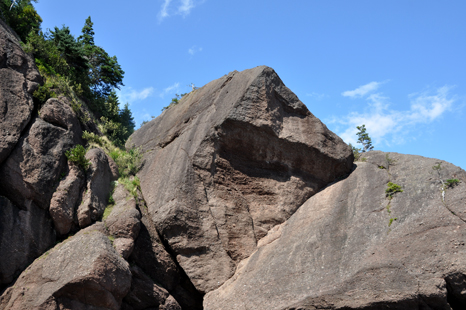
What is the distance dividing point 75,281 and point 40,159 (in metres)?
5.03

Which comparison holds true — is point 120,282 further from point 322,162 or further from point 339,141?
point 339,141

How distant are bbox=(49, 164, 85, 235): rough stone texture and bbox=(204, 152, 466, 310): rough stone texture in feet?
18.5

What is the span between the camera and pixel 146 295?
1287cm

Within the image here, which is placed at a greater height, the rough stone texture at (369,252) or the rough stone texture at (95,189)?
the rough stone texture at (95,189)

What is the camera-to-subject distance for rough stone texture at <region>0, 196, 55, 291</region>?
1173cm

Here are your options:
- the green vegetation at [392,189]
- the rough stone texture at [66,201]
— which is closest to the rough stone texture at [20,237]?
the rough stone texture at [66,201]

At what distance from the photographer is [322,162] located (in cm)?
1584

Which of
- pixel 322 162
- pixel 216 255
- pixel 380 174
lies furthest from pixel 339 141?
pixel 216 255

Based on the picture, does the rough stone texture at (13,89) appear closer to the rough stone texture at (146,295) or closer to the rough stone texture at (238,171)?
the rough stone texture at (238,171)

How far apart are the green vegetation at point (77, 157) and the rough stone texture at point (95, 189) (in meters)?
0.29

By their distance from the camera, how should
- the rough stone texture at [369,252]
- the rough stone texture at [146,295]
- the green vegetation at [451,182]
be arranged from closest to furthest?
the rough stone texture at [369,252] → the green vegetation at [451,182] → the rough stone texture at [146,295]

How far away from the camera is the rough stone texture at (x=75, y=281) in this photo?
36.0ft

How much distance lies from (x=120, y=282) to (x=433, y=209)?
9505 millimetres

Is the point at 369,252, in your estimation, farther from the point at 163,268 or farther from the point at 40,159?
the point at 40,159
